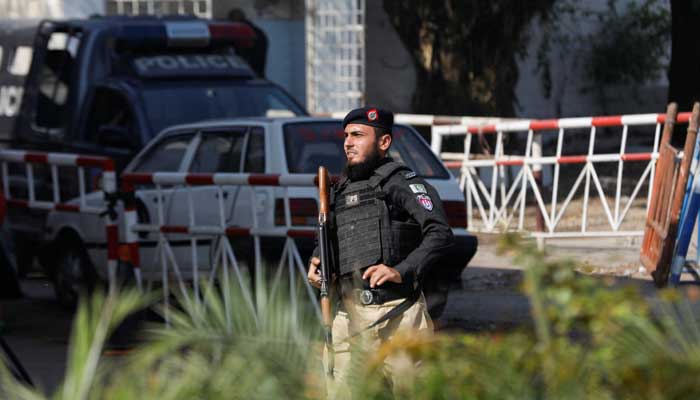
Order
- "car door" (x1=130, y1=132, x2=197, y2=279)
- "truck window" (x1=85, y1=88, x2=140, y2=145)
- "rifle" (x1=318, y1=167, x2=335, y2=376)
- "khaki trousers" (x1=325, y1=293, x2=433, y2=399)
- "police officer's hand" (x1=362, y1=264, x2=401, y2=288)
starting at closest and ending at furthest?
"khaki trousers" (x1=325, y1=293, x2=433, y2=399)
"police officer's hand" (x1=362, y1=264, x2=401, y2=288)
"rifle" (x1=318, y1=167, x2=335, y2=376)
"car door" (x1=130, y1=132, x2=197, y2=279)
"truck window" (x1=85, y1=88, x2=140, y2=145)

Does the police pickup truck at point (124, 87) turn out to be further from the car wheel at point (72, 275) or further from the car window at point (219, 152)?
the car window at point (219, 152)

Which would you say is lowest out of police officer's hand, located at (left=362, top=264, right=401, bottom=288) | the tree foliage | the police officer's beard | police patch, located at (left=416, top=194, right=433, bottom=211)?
the tree foliage

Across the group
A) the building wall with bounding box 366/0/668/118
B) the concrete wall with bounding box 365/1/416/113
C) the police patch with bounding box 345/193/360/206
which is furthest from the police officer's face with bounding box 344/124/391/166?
the concrete wall with bounding box 365/1/416/113

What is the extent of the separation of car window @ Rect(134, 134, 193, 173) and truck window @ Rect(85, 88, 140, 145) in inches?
45.9

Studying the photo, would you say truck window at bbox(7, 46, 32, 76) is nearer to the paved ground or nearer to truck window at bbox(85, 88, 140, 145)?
truck window at bbox(85, 88, 140, 145)

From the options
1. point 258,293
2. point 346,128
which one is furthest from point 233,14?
point 258,293

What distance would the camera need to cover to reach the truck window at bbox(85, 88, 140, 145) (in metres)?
10.3

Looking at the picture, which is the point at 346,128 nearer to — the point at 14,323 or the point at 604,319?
the point at 604,319

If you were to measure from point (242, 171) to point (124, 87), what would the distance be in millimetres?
2670

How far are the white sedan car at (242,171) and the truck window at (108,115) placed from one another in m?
1.30

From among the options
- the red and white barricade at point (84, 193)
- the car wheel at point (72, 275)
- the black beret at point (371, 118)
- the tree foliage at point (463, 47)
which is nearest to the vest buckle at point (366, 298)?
the black beret at point (371, 118)

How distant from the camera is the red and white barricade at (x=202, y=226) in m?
7.18

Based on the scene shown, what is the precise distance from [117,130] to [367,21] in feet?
30.2

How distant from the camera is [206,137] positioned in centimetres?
871
